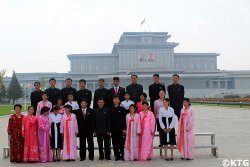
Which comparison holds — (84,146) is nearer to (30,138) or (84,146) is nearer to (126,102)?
(30,138)

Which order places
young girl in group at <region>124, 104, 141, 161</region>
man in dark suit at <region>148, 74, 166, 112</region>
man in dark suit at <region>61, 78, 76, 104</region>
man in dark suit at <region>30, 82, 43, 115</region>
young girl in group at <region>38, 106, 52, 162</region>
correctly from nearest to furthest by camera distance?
1. young girl in group at <region>124, 104, 141, 161</region>
2. young girl in group at <region>38, 106, 52, 162</region>
3. man in dark suit at <region>148, 74, 166, 112</region>
4. man in dark suit at <region>61, 78, 76, 104</region>
5. man in dark suit at <region>30, 82, 43, 115</region>

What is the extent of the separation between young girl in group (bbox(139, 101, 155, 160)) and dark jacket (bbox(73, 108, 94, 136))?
1.35 m

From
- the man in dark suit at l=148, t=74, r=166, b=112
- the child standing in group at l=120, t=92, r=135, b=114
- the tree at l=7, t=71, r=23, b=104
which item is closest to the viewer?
the child standing in group at l=120, t=92, r=135, b=114

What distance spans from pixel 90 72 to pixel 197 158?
80.8m

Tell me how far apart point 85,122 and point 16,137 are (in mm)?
1869

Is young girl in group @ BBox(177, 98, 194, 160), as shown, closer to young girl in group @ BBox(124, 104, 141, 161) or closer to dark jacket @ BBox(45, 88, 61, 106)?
young girl in group @ BBox(124, 104, 141, 161)

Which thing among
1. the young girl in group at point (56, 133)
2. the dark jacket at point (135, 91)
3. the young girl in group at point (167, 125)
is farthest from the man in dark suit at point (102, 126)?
the young girl in group at point (167, 125)

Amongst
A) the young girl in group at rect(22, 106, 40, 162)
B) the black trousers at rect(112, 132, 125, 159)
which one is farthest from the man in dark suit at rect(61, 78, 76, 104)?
the black trousers at rect(112, 132, 125, 159)

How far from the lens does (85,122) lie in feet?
33.5

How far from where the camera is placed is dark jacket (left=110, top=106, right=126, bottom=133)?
10.1 meters

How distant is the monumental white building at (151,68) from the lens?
79.2 meters

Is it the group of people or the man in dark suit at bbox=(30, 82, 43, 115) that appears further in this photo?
the man in dark suit at bbox=(30, 82, 43, 115)

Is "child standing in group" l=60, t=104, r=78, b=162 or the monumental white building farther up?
the monumental white building

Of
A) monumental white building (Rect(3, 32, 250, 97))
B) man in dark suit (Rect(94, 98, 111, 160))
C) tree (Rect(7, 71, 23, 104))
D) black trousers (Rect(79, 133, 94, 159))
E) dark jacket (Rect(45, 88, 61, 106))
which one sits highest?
monumental white building (Rect(3, 32, 250, 97))
